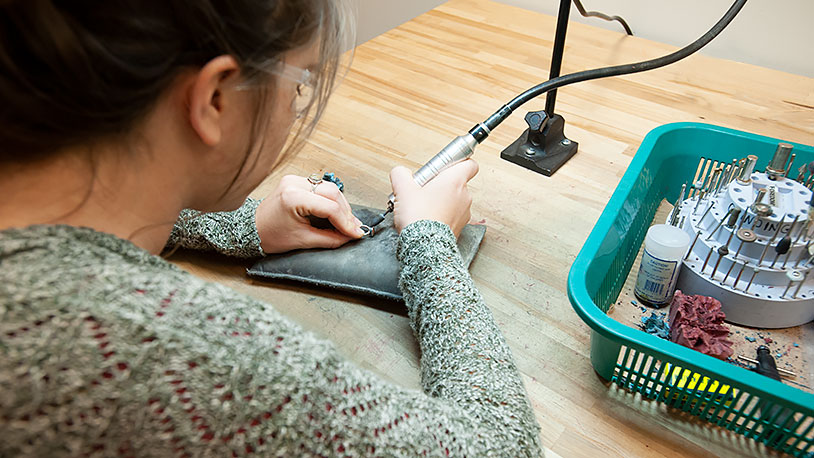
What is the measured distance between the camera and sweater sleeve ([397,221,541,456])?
1.41 feet

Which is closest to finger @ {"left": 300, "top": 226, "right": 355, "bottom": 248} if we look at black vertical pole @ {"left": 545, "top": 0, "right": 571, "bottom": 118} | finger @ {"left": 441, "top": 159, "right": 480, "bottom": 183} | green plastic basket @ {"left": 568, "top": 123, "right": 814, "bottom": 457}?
finger @ {"left": 441, "top": 159, "right": 480, "bottom": 183}

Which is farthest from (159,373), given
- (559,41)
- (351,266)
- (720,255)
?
(559,41)

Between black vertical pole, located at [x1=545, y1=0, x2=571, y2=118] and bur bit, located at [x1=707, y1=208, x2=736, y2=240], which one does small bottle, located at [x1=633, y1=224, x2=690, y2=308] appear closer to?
bur bit, located at [x1=707, y1=208, x2=736, y2=240]

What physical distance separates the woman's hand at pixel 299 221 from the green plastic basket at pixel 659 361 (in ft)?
0.87

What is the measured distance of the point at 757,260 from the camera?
58 cm

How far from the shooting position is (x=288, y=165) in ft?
2.65

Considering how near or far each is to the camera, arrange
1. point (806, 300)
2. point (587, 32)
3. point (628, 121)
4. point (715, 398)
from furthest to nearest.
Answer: point (587, 32), point (628, 121), point (806, 300), point (715, 398)

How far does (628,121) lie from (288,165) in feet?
1.79

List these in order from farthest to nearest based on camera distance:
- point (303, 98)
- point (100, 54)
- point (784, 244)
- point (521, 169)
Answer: point (521, 169) < point (784, 244) < point (303, 98) < point (100, 54)

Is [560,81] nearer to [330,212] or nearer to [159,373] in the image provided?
[330,212]

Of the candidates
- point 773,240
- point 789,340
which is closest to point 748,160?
point 773,240

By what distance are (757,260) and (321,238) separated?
18.7 inches

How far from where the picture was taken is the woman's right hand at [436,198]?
611 mm

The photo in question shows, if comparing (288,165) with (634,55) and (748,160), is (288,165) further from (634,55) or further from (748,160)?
(634,55)
